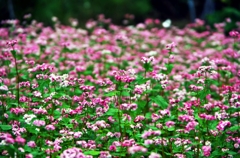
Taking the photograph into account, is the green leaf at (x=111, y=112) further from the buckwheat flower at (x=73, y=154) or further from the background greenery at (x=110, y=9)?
the background greenery at (x=110, y=9)

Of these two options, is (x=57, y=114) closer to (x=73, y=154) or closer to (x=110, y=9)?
(x=73, y=154)

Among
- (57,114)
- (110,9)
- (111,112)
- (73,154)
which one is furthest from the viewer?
(110,9)

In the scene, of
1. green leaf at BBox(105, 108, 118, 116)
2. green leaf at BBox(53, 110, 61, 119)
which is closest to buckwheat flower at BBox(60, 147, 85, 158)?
green leaf at BBox(105, 108, 118, 116)

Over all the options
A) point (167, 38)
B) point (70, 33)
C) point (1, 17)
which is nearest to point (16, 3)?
point (1, 17)

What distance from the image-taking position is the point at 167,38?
12258 mm

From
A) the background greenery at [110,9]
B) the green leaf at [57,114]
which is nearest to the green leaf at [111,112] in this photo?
the green leaf at [57,114]

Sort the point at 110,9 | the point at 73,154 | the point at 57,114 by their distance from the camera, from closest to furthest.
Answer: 1. the point at 73,154
2. the point at 57,114
3. the point at 110,9

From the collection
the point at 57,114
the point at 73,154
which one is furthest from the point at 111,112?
the point at 73,154

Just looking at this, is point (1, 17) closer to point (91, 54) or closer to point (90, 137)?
point (91, 54)

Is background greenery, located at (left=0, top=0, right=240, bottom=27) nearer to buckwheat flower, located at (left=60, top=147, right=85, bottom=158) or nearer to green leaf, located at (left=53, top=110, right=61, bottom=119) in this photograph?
green leaf, located at (left=53, top=110, right=61, bottom=119)

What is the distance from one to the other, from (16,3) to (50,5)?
5.86 ft

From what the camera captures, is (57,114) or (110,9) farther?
(110,9)

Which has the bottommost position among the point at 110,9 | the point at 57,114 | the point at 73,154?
the point at 73,154

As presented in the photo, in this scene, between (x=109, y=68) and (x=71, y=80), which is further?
(x=109, y=68)
